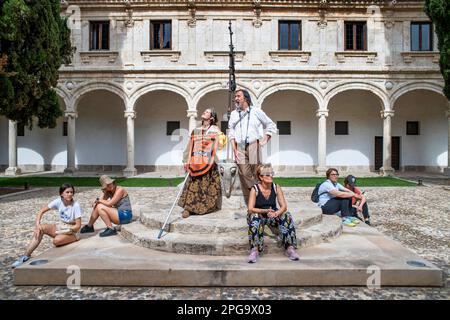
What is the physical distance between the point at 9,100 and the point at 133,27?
29.1 ft

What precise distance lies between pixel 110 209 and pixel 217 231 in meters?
1.76

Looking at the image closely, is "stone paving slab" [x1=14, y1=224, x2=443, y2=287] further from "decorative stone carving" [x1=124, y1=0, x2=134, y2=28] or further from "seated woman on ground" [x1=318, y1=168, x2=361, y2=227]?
"decorative stone carving" [x1=124, y1=0, x2=134, y2=28]

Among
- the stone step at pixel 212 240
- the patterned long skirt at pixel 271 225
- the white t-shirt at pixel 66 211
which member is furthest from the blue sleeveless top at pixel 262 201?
the white t-shirt at pixel 66 211

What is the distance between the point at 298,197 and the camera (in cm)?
1001

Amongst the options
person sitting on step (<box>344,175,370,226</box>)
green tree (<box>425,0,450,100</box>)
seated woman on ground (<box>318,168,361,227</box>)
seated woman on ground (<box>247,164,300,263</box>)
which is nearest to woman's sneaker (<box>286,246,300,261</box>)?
seated woman on ground (<box>247,164,300,263</box>)

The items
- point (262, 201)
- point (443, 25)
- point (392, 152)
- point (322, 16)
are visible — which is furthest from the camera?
point (392, 152)

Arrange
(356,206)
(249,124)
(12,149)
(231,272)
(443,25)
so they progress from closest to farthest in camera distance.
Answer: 1. (231,272)
2. (249,124)
3. (356,206)
4. (443,25)
5. (12,149)

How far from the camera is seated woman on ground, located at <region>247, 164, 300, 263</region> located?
3.84 meters

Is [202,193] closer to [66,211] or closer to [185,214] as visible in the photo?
[185,214]

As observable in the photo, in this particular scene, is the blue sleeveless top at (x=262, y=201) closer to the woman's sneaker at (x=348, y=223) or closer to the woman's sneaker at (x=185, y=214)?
the woman's sneaker at (x=185, y=214)

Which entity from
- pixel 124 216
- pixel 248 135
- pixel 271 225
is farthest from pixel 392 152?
pixel 124 216

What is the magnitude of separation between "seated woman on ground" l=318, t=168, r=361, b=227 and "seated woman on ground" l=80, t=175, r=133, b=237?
3.37 meters

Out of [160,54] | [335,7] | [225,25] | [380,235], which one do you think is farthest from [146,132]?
[380,235]
